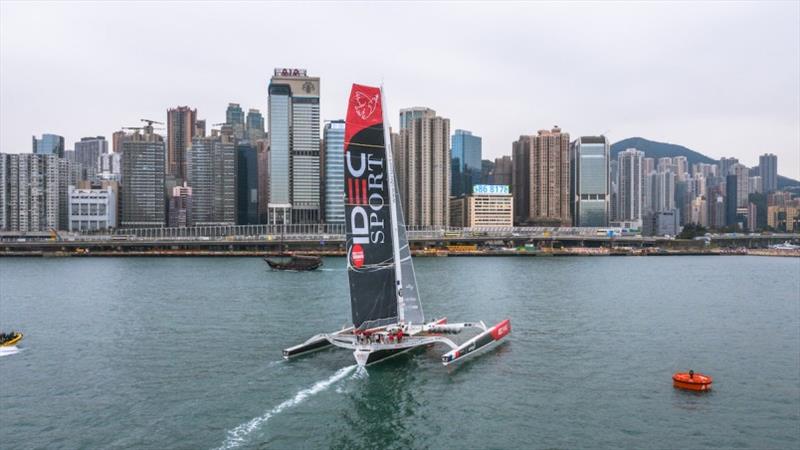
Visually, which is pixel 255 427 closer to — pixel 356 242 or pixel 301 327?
pixel 356 242

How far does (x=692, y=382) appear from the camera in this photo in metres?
27.3

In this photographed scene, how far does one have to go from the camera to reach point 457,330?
34.5m

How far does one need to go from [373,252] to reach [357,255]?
91cm

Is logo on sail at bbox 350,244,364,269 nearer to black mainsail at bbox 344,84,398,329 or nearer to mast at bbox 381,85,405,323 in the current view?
black mainsail at bbox 344,84,398,329

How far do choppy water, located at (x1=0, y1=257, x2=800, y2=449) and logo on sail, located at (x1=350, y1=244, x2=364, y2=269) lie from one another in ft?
16.8

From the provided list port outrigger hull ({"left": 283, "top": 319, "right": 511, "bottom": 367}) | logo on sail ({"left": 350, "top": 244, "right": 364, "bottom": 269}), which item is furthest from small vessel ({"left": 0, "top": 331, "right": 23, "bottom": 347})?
logo on sail ({"left": 350, "top": 244, "right": 364, "bottom": 269})

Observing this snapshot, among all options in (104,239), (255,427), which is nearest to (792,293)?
(255,427)

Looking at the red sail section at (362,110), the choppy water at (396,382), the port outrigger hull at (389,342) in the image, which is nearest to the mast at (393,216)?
the red sail section at (362,110)

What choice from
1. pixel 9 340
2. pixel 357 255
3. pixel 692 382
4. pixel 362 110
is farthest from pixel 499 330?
pixel 9 340

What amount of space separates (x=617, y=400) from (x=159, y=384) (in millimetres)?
20533

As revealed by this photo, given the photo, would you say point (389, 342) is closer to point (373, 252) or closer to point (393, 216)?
point (373, 252)

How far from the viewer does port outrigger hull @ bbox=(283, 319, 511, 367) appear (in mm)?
30062

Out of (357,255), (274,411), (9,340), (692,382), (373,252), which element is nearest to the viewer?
(274,411)

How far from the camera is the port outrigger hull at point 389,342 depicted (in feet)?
98.6
